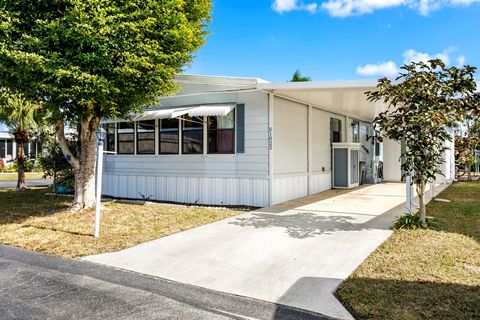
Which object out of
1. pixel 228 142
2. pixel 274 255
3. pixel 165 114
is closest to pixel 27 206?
pixel 165 114

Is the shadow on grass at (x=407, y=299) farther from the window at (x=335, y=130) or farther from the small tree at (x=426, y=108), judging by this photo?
the window at (x=335, y=130)

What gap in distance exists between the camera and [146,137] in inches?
489

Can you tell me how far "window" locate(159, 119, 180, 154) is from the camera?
38.3ft

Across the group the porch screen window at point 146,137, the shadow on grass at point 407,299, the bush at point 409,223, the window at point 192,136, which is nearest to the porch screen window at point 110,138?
the porch screen window at point 146,137

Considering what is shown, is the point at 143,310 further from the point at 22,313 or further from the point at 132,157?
the point at 132,157

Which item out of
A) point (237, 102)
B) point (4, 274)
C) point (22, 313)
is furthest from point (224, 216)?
point (22, 313)

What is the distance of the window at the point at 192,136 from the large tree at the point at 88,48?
2770 mm

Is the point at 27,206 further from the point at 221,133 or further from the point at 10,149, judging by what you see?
the point at 10,149

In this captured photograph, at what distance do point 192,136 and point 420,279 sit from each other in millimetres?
8206

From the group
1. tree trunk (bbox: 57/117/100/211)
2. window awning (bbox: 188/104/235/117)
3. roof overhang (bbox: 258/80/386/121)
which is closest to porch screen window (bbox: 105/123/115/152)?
tree trunk (bbox: 57/117/100/211)

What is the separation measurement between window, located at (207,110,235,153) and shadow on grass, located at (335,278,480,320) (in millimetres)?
6796

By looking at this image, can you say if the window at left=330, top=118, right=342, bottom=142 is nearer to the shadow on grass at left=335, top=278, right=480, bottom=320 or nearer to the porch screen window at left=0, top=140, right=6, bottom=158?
the shadow on grass at left=335, top=278, right=480, bottom=320

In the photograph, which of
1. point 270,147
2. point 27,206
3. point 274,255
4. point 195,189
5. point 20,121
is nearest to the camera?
point 274,255

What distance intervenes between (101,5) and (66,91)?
1.93 m
